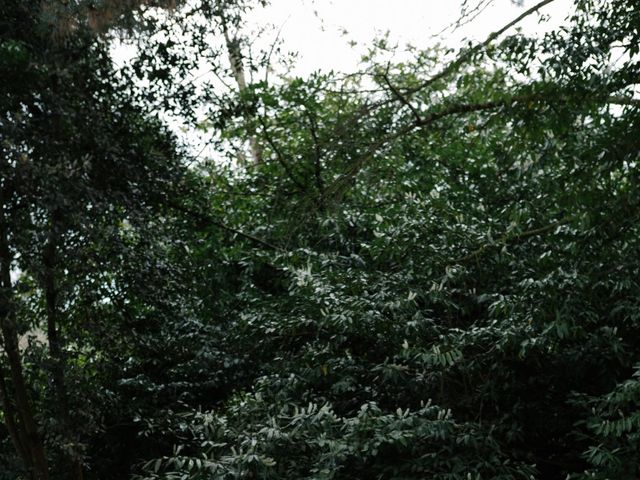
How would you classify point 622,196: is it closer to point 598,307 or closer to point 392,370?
point 598,307

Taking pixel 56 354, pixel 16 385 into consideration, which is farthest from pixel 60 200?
pixel 16 385

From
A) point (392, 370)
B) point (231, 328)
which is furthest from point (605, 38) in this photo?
point (231, 328)

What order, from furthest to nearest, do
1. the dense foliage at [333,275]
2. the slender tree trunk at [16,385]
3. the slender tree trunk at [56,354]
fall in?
1. the slender tree trunk at [56,354]
2. the slender tree trunk at [16,385]
3. the dense foliage at [333,275]

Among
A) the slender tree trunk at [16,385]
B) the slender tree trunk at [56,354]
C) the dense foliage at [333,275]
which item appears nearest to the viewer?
the dense foliage at [333,275]

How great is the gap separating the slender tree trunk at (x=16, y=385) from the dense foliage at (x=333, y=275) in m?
→ 0.02

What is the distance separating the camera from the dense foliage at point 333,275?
4773mm

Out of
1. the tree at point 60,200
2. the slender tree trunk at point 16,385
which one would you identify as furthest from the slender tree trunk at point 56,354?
the slender tree trunk at point 16,385

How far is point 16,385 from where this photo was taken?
5.39m

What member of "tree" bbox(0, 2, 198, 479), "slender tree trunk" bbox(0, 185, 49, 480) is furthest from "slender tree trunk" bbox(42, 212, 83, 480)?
"slender tree trunk" bbox(0, 185, 49, 480)

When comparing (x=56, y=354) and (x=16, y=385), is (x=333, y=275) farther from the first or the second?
(x=16, y=385)

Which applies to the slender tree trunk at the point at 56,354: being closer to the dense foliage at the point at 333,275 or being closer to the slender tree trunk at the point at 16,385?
the dense foliage at the point at 333,275

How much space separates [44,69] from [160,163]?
3.38 ft

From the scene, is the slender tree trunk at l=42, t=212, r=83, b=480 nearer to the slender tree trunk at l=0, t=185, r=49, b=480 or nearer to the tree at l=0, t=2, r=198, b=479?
the tree at l=0, t=2, r=198, b=479

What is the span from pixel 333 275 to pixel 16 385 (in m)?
2.05
